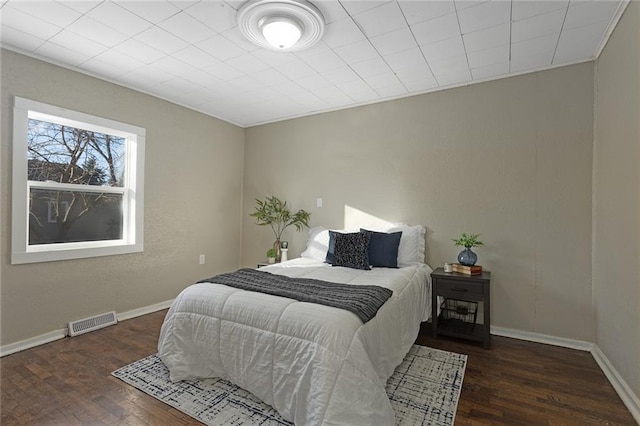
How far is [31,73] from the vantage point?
2713 mm

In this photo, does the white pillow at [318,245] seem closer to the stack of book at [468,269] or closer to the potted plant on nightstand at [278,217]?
the potted plant on nightstand at [278,217]

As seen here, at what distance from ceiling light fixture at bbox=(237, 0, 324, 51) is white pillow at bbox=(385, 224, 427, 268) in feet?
6.73

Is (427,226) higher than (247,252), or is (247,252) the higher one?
(427,226)

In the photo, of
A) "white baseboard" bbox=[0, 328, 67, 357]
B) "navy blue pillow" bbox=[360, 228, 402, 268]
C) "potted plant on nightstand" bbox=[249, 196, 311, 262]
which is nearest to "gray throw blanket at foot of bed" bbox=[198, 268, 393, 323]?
"navy blue pillow" bbox=[360, 228, 402, 268]

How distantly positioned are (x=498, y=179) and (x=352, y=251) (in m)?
1.61

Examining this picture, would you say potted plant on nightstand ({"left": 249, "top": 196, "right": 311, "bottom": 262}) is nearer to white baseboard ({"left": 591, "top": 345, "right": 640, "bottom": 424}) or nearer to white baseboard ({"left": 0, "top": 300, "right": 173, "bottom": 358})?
white baseboard ({"left": 0, "top": 300, "right": 173, "bottom": 358})

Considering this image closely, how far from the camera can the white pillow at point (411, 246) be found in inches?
127

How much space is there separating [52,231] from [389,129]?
12.0 feet

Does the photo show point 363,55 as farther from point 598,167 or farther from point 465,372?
point 465,372

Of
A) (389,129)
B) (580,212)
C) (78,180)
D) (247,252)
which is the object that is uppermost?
(389,129)

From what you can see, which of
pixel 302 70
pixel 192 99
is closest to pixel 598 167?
pixel 302 70

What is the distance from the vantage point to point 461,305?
3.23 metres

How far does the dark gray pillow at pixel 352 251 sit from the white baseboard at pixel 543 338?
1.44m

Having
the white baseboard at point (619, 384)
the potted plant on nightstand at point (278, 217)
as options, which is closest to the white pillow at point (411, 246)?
the potted plant on nightstand at point (278, 217)
